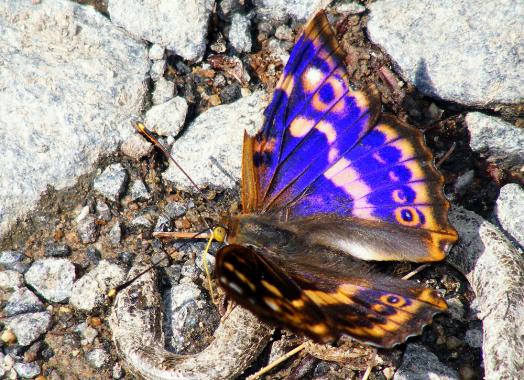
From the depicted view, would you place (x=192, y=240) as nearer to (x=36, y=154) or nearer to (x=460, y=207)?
(x=36, y=154)

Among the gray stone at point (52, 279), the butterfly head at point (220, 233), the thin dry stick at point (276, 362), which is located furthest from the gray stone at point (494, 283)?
the gray stone at point (52, 279)

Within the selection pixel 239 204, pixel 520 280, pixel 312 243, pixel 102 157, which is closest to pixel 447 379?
pixel 520 280

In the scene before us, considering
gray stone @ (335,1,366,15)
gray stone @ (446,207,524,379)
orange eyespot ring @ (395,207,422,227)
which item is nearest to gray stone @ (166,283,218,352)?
orange eyespot ring @ (395,207,422,227)

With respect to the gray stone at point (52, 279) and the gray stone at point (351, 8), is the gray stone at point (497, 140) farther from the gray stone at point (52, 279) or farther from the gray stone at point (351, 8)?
the gray stone at point (52, 279)

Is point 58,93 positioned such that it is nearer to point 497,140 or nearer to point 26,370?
point 26,370

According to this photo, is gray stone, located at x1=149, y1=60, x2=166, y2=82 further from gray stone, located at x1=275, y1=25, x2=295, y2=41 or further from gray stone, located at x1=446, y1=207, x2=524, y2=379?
gray stone, located at x1=446, y1=207, x2=524, y2=379

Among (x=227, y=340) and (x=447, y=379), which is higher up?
(x=227, y=340)
